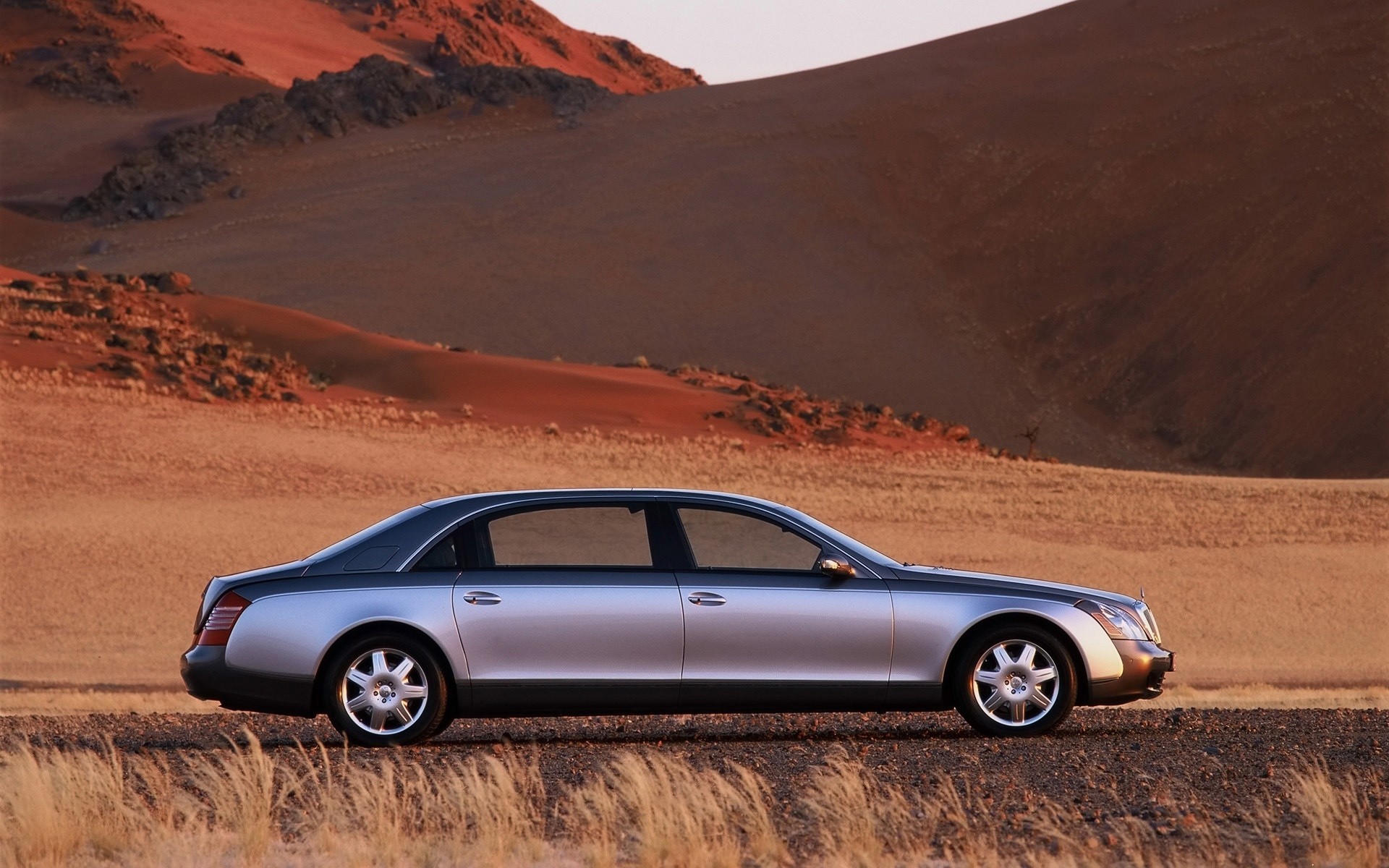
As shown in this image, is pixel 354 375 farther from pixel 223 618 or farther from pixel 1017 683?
pixel 1017 683

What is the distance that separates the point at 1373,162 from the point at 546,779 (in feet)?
242

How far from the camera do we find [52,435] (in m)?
35.5

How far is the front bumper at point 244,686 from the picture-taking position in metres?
9.11

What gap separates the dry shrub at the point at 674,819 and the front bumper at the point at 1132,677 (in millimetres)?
2608

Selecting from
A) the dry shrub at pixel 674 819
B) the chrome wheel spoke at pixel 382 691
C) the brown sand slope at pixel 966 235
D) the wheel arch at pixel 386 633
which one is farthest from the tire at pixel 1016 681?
the brown sand slope at pixel 966 235

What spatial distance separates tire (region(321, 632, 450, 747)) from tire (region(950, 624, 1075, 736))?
2.81 m

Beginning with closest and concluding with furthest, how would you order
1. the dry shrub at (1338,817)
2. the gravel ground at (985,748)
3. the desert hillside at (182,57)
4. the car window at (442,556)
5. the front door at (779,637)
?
the dry shrub at (1338,817) → the gravel ground at (985,748) → the front door at (779,637) → the car window at (442,556) → the desert hillside at (182,57)

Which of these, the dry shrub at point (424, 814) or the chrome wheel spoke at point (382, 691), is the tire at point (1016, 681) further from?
the chrome wheel spoke at point (382, 691)

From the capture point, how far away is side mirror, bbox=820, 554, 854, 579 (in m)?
9.20

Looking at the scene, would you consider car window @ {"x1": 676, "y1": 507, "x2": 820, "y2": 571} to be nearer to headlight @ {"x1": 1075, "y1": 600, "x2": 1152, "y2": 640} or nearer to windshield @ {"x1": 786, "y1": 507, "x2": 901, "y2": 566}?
windshield @ {"x1": 786, "y1": 507, "x2": 901, "y2": 566}

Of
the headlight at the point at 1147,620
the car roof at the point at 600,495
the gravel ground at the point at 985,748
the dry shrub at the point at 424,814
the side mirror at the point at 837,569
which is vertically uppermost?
the car roof at the point at 600,495

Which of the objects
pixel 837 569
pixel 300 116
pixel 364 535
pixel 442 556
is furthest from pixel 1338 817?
pixel 300 116

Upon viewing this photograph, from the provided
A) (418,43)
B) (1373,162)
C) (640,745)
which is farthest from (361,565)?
(418,43)

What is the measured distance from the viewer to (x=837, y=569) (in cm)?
922
